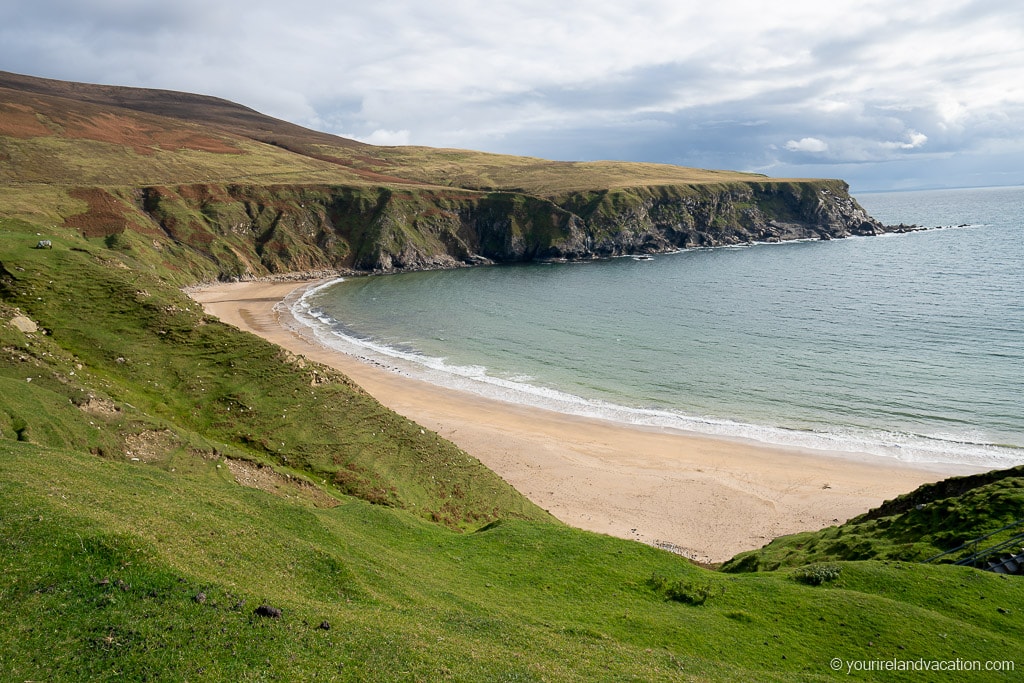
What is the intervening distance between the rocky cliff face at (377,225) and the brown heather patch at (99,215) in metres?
0.34

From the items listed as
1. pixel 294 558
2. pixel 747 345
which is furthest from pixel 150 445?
pixel 747 345

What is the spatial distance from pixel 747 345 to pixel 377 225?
116863mm

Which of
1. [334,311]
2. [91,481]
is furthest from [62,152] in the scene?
[91,481]

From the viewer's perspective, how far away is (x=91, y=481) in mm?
18719

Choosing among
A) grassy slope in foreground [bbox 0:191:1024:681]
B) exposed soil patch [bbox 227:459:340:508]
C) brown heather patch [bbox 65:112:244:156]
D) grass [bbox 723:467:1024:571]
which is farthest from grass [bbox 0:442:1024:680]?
brown heather patch [bbox 65:112:244:156]

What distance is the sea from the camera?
5322 centimetres

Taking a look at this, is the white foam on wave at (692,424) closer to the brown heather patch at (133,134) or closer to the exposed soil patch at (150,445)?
the exposed soil patch at (150,445)

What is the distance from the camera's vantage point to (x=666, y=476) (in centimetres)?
4516

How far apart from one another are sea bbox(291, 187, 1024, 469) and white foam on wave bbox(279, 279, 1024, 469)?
22cm

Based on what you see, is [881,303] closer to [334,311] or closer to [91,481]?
[334,311]

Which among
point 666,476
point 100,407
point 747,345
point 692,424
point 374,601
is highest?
point 747,345

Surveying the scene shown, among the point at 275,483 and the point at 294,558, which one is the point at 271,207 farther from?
the point at 294,558

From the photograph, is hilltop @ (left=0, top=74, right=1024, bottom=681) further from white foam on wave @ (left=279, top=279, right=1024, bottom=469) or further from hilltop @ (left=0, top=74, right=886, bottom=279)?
hilltop @ (left=0, top=74, right=886, bottom=279)

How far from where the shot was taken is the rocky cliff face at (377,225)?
5079 inches
